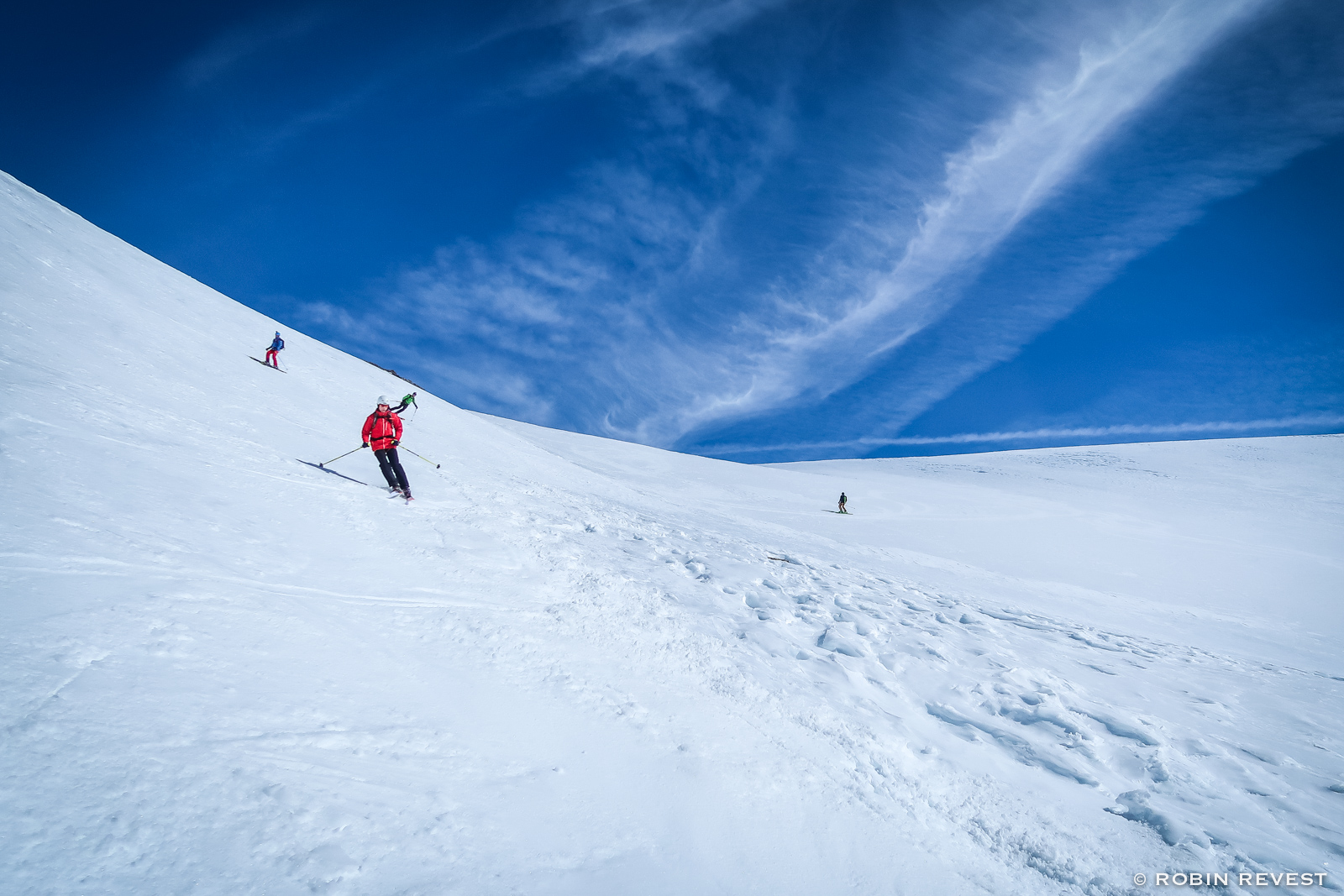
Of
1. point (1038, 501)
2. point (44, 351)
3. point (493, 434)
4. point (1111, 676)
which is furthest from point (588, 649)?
point (1038, 501)

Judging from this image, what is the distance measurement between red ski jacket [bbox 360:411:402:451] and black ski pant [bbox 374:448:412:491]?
12cm

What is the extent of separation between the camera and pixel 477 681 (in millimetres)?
4355

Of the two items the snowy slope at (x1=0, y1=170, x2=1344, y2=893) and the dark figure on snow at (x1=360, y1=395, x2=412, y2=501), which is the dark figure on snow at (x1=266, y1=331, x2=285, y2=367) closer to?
the snowy slope at (x1=0, y1=170, x2=1344, y2=893)

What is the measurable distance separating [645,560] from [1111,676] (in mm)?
6543

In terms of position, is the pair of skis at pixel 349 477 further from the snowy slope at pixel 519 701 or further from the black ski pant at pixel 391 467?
the snowy slope at pixel 519 701

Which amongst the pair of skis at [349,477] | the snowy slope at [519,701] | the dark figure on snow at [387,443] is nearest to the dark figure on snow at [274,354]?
the snowy slope at [519,701]

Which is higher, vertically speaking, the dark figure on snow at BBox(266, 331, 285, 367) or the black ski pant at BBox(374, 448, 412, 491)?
the dark figure on snow at BBox(266, 331, 285, 367)

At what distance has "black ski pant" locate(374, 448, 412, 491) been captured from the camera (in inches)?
369

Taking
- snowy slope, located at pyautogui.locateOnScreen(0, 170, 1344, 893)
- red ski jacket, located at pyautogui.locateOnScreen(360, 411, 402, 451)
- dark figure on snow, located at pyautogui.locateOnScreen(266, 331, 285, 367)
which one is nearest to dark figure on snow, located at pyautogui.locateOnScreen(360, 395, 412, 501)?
red ski jacket, located at pyautogui.locateOnScreen(360, 411, 402, 451)

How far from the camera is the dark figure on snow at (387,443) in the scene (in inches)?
370

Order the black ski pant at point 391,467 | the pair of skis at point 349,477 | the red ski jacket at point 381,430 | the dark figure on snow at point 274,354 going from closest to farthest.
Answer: the pair of skis at point 349,477, the black ski pant at point 391,467, the red ski jacket at point 381,430, the dark figure on snow at point 274,354

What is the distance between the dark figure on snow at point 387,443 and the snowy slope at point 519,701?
0.53 metres

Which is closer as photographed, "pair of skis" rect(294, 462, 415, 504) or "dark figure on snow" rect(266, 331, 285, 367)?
"pair of skis" rect(294, 462, 415, 504)

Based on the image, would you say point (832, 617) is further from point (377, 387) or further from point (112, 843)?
point (377, 387)
